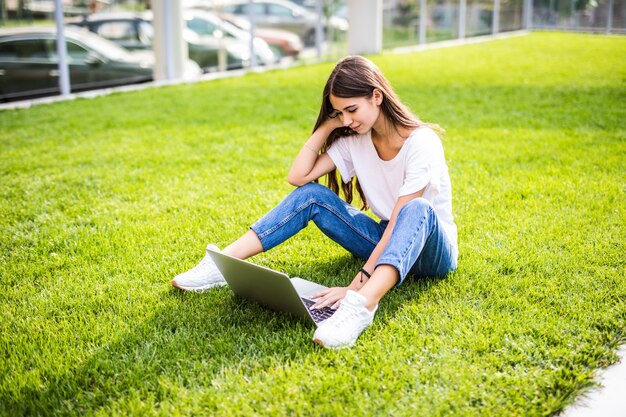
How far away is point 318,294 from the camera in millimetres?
3006

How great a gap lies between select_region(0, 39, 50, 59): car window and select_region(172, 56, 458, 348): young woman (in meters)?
6.75

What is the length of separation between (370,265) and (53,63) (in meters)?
8.07

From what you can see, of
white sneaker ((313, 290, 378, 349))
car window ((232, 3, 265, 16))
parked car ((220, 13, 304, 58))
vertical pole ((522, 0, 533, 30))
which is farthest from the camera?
vertical pole ((522, 0, 533, 30))

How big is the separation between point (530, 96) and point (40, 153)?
6239 mm

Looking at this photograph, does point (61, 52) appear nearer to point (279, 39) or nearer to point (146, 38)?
point (146, 38)

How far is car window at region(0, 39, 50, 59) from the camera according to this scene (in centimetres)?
848

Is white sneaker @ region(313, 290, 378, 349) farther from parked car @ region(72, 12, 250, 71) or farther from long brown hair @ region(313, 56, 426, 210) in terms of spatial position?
parked car @ region(72, 12, 250, 71)

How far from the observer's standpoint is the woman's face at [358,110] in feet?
9.73

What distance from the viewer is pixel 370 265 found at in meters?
2.85

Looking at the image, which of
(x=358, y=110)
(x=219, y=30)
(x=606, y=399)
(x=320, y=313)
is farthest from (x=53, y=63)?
(x=606, y=399)

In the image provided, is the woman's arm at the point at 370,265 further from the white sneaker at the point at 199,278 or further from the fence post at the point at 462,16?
the fence post at the point at 462,16

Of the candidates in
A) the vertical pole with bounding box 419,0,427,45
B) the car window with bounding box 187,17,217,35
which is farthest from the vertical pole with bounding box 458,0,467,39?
the car window with bounding box 187,17,217,35

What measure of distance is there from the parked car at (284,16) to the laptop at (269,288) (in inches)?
402

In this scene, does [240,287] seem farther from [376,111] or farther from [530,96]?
[530,96]
